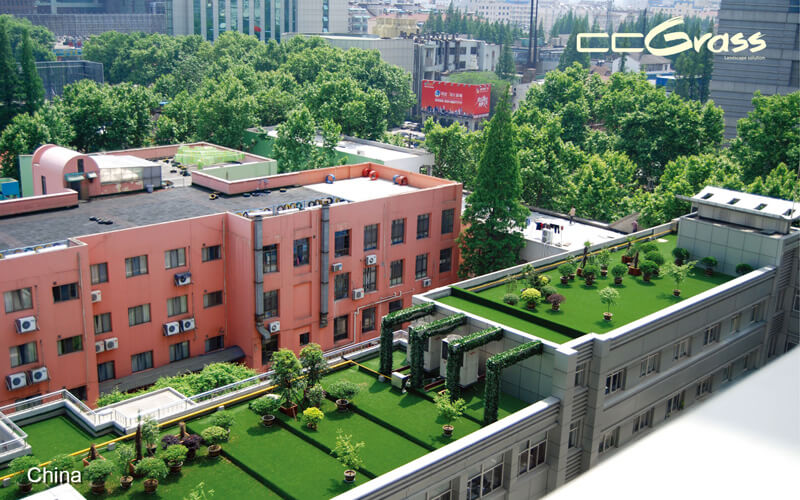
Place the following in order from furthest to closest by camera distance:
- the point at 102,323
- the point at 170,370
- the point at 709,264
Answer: the point at 170,370 < the point at 709,264 < the point at 102,323

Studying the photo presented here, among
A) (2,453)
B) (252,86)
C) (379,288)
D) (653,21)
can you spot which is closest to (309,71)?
(252,86)

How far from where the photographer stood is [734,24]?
151 ft

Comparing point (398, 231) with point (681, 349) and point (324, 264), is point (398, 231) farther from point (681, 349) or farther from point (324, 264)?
point (681, 349)

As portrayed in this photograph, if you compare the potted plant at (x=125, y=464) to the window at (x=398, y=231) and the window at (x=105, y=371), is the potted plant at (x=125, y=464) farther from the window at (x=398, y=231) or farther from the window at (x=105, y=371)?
the window at (x=398, y=231)

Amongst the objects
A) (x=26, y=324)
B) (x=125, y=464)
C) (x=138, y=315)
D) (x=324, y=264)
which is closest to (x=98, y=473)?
(x=125, y=464)

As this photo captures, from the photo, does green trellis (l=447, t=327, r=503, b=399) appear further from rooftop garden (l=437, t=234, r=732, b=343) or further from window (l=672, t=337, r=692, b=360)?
window (l=672, t=337, r=692, b=360)

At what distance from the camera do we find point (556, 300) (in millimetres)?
18844

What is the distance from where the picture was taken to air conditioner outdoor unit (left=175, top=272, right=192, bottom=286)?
74.6 ft

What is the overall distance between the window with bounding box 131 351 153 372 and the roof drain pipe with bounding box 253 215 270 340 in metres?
3.28

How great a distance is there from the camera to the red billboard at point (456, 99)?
72375mm

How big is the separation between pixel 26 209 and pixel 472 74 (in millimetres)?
66757

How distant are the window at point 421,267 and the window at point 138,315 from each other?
990 centimetres

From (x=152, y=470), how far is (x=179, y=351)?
1093 centimetres

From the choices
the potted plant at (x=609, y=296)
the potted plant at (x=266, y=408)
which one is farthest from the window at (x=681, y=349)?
the potted plant at (x=266, y=408)
